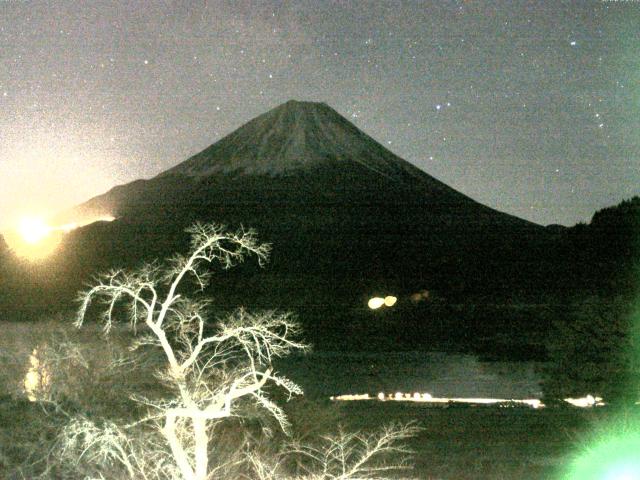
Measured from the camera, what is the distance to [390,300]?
76750 millimetres

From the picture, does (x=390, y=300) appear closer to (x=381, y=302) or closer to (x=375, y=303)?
(x=381, y=302)

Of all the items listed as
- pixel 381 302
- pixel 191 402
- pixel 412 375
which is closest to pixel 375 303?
pixel 381 302

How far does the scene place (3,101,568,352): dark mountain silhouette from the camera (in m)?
83.4

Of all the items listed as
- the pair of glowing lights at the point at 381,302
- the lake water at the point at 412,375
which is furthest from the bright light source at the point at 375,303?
the lake water at the point at 412,375

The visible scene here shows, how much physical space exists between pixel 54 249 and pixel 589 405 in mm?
96584

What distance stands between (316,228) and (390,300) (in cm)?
3245

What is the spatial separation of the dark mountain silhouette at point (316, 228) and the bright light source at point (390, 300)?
1383 mm

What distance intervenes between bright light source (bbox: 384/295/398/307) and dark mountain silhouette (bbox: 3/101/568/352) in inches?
54.5

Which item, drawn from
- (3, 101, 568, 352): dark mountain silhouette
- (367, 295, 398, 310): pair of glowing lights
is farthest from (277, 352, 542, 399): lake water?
(367, 295, 398, 310): pair of glowing lights

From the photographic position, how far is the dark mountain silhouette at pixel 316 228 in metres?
83.4

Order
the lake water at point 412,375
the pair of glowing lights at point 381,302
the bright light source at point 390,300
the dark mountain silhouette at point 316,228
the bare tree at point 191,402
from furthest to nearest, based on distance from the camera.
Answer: the dark mountain silhouette at point 316,228, the bright light source at point 390,300, the pair of glowing lights at point 381,302, the lake water at point 412,375, the bare tree at point 191,402

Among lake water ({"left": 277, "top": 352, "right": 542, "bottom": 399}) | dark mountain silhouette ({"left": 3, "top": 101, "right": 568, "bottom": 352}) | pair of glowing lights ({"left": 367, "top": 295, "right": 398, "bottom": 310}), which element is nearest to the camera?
lake water ({"left": 277, "top": 352, "right": 542, "bottom": 399})

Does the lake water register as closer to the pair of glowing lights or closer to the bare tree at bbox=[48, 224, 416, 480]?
the bare tree at bbox=[48, 224, 416, 480]

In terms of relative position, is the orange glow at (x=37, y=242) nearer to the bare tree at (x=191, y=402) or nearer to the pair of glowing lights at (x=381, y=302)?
the pair of glowing lights at (x=381, y=302)
